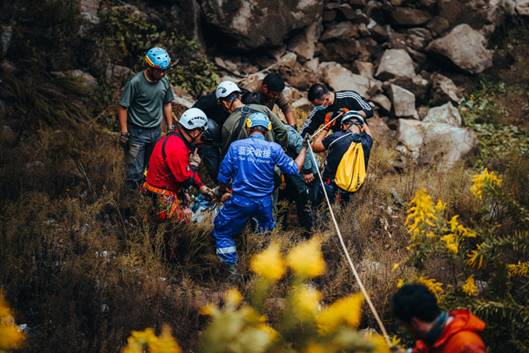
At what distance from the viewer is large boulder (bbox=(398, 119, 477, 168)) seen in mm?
9094

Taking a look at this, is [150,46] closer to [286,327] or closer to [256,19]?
[256,19]

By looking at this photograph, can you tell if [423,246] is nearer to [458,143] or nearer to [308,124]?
[308,124]

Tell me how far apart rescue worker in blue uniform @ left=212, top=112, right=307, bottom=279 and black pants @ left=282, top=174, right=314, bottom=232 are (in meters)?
0.72

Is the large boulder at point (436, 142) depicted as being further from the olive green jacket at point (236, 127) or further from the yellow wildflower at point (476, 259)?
the yellow wildflower at point (476, 259)

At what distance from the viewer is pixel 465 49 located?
11328 millimetres

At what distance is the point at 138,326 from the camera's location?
14.0 feet

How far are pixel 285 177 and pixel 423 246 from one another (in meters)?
2.48

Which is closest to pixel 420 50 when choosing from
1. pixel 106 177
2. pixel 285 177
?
pixel 285 177

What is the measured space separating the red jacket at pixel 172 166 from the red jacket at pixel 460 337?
3.07m

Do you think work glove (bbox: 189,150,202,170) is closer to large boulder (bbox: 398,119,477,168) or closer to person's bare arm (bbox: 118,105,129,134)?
person's bare arm (bbox: 118,105,129,134)

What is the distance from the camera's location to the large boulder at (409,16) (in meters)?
11.7

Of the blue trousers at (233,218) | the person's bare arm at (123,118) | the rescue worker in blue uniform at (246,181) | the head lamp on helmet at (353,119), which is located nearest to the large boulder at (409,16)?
the head lamp on helmet at (353,119)

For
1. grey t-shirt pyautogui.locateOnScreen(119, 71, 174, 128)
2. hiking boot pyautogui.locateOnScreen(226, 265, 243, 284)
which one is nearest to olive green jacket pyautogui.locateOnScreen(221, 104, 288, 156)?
grey t-shirt pyautogui.locateOnScreen(119, 71, 174, 128)

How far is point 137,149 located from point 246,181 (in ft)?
6.01
